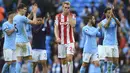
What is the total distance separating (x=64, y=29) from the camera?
20.5m

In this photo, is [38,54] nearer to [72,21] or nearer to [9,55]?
[9,55]

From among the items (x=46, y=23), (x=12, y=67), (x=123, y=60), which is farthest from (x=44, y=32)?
(x=123, y=60)

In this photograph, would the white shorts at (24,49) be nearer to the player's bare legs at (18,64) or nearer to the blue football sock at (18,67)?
the player's bare legs at (18,64)

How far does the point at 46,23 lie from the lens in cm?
2158

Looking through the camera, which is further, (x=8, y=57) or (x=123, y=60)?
(x=123, y=60)

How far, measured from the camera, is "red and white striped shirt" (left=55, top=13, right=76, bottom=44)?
2042cm

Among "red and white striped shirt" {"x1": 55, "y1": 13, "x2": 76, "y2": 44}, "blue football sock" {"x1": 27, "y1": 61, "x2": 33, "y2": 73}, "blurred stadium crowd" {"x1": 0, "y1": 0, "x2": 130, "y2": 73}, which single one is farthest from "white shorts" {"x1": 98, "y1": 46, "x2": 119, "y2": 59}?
"blurred stadium crowd" {"x1": 0, "y1": 0, "x2": 130, "y2": 73}

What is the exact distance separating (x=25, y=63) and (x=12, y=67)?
0.53 m

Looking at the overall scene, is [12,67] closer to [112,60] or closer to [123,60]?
[112,60]

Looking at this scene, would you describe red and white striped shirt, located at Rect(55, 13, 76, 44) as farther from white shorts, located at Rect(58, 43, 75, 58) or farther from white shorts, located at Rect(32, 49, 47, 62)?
white shorts, located at Rect(32, 49, 47, 62)

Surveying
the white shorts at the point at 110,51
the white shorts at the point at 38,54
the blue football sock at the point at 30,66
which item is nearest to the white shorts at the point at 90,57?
the white shorts at the point at 110,51

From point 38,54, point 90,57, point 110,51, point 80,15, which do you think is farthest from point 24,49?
point 80,15

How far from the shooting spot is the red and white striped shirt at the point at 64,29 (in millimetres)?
20422

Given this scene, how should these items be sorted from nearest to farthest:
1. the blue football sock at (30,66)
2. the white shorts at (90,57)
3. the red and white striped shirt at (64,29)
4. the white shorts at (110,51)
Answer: the red and white striped shirt at (64,29), the white shorts at (110,51), the blue football sock at (30,66), the white shorts at (90,57)
